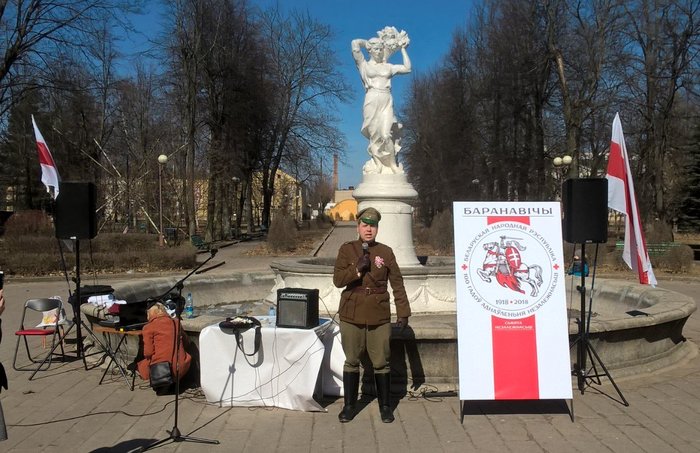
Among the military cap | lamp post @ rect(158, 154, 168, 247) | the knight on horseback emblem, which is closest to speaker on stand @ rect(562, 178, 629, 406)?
the knight on horseback emblem

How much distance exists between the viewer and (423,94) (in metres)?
57.6

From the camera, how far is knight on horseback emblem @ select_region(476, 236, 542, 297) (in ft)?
17.7

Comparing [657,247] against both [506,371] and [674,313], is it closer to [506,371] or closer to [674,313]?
[674,313]

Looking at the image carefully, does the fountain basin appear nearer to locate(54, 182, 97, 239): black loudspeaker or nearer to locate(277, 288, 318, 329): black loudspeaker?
locate(277, 288, 318, 329): black loudspeaker

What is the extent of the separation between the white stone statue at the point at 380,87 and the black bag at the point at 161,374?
590 cm

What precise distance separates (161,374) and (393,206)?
5.59 metres

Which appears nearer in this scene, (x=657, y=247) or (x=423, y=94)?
(x=657, y=247)

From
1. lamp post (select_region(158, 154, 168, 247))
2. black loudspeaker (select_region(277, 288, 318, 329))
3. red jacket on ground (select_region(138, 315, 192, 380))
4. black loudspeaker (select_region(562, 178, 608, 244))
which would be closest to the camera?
black loudspeaker (select_region(277, 288, 318, 329))

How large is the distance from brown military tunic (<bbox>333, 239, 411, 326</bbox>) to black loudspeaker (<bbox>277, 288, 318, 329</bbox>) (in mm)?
398

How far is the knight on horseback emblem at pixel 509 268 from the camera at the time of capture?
17.7ft

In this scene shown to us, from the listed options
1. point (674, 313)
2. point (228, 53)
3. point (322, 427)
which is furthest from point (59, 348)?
point (228, 53)

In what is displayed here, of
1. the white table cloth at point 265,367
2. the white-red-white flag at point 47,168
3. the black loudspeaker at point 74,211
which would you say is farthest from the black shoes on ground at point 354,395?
the white-red-white flag at point 47,168

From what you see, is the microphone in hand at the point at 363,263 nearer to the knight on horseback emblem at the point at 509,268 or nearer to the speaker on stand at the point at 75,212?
the knight on horseback emblem at the point at 509,268

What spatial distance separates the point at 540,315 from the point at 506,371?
1.97ft
